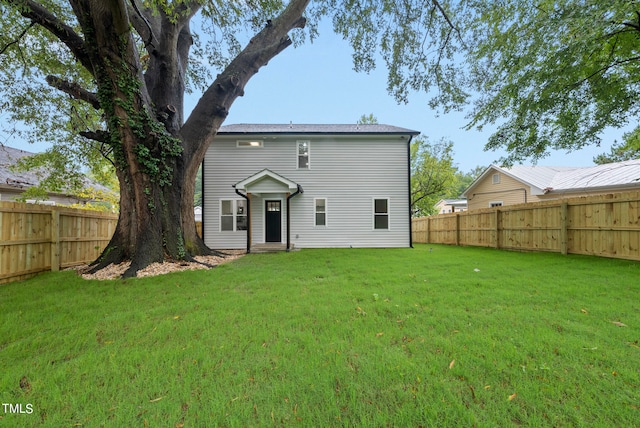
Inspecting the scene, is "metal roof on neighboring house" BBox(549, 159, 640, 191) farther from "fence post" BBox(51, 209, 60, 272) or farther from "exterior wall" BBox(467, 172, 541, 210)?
"fence post" BBox(51, 209, 60, 272)

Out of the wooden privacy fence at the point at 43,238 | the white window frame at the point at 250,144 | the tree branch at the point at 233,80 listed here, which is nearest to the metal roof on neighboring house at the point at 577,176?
the tree branch at the point at 233,80

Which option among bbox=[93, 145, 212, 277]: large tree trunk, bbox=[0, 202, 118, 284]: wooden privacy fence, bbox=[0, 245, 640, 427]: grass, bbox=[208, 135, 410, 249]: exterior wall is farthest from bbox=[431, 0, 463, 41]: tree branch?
bbox=[0, 202, 118, 284]: wooden privacy fence

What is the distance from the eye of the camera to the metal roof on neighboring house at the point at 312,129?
37.6 ft

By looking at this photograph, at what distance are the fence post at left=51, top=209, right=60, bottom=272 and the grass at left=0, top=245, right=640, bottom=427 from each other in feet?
6.98

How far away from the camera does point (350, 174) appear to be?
1177 centimetres

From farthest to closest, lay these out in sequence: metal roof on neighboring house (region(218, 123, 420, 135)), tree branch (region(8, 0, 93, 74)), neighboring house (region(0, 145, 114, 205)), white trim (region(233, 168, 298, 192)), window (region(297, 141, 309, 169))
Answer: window (region(297, 141, 309, 169))
metal roof on neighboring house (region(218, 123, 420, 135))
neighboring house (region(0, 145, 114, 205))
white trim (region(233, 168, 298, 192))
tree branch (region(8, 0, 93, 74))

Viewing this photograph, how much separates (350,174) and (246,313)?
368 inches

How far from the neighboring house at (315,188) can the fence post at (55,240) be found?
214 inches

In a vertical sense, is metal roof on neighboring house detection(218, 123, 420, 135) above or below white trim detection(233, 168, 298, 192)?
above

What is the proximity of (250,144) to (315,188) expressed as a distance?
357 centimetres

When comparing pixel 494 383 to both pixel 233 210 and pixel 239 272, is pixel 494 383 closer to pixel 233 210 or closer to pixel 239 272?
pixel 239 272

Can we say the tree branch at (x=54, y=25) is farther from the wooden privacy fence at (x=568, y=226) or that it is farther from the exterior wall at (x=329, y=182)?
the wooden privacy fence at (x=568, y=226)

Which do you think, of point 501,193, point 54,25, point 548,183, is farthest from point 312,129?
point 548,183

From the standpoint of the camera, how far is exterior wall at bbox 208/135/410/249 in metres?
11.6
